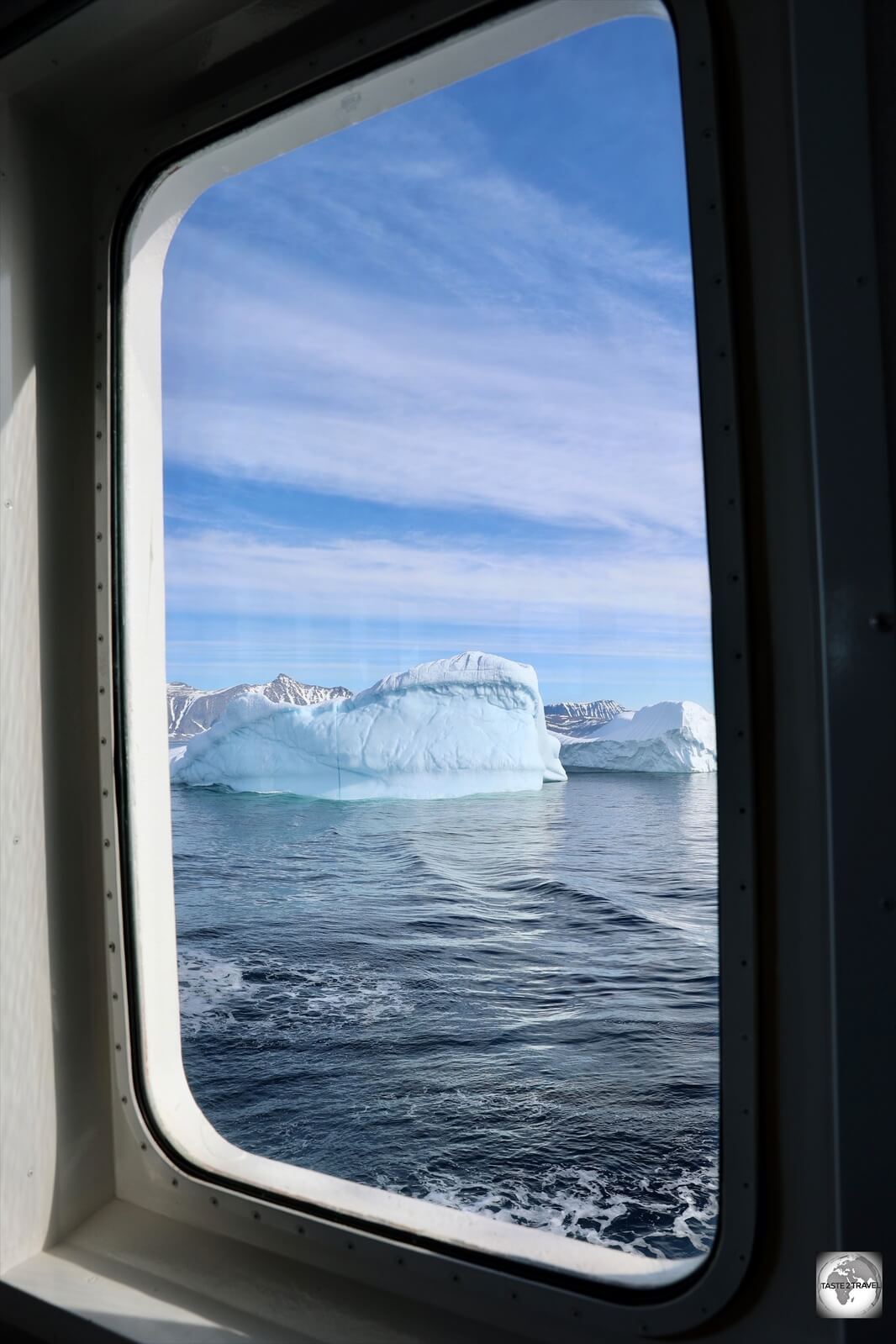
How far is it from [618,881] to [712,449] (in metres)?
15.5

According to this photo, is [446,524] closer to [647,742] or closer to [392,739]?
[392,739]

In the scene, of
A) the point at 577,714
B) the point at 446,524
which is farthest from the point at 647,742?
the point at 446,524

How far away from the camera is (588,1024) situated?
11.7m

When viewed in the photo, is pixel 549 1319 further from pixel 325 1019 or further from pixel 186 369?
pixel 186 369

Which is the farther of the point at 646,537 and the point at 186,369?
the point at 646,537

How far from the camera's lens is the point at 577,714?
757 inches

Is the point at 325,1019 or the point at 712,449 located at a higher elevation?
the point at 712,449

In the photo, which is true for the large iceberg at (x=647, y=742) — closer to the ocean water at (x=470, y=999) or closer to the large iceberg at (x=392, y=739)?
the large iceberg at (x=392, y=739)

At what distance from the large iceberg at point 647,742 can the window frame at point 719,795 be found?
1834cm

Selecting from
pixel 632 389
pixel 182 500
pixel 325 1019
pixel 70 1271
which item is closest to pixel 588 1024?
pixel 325 1019

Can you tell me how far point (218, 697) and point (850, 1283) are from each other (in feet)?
62.9

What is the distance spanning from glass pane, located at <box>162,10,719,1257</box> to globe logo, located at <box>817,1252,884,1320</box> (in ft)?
44.9

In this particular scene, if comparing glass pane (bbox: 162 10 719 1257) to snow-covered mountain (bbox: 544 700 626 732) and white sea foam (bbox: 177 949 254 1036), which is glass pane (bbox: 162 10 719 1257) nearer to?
snow-covered mountain (bbox: 544 700 626 732)

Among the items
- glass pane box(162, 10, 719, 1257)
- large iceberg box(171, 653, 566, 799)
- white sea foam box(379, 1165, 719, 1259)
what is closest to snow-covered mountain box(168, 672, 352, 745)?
glass pane box(162, 10, 719, 1257)
